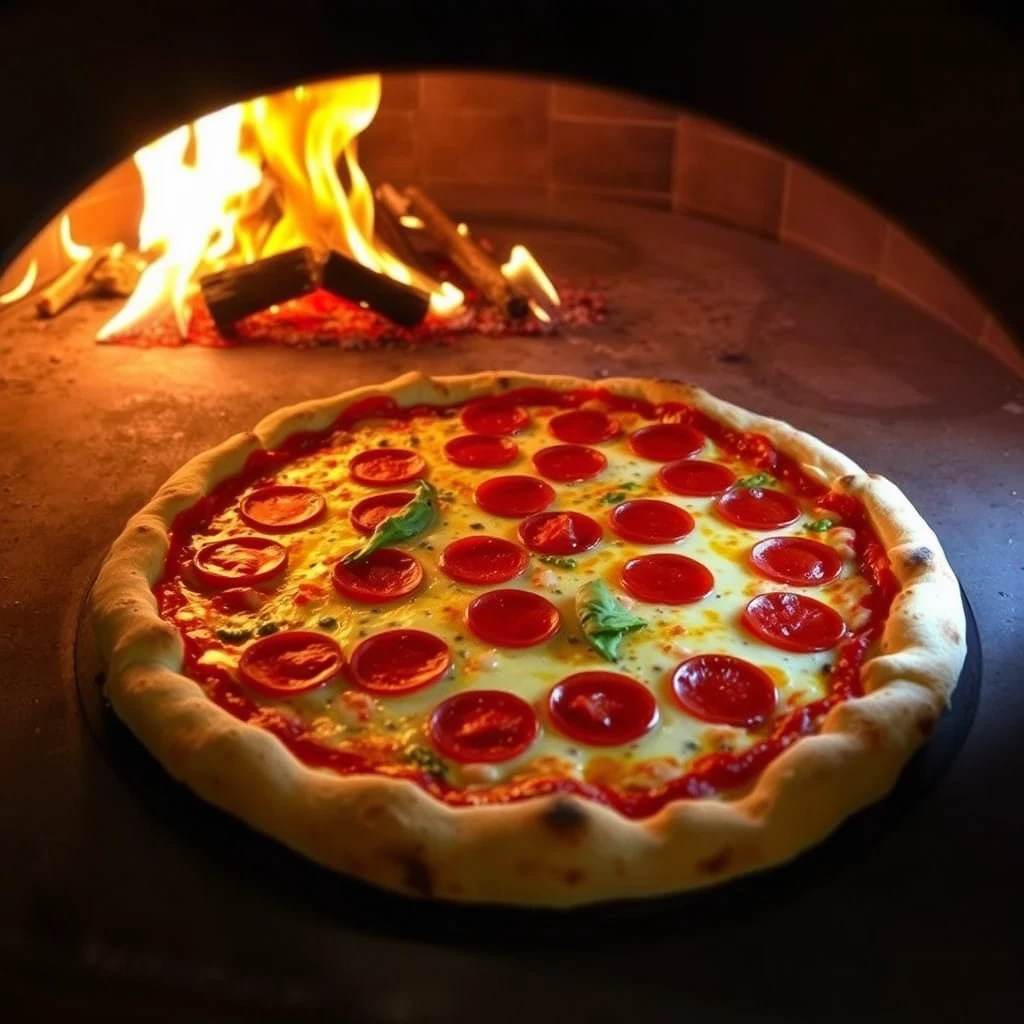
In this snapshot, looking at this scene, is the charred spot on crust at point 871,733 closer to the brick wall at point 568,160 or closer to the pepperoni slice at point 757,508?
the pepperoni slice at point 757,508

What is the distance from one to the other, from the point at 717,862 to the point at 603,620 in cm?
49

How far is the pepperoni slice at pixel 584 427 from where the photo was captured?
8.63 ft

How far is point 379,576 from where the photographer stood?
7.07 ft

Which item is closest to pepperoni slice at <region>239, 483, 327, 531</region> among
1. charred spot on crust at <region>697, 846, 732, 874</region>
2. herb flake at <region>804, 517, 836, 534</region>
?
herb flake at <region>804, 517, 836, 534</region>

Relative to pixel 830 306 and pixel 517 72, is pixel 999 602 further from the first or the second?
pixel 830 306

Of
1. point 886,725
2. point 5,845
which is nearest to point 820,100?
point 886,725

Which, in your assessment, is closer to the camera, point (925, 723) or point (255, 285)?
point (925, 723)

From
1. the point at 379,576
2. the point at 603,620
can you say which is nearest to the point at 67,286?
the point at 379,576

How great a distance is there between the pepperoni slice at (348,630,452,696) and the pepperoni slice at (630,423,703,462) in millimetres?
780

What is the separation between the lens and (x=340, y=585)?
2.11 m

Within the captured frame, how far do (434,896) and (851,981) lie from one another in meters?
0.52

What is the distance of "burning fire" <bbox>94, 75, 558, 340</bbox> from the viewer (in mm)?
3607

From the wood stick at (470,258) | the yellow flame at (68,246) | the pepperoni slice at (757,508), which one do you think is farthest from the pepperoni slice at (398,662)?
the yellow flame at (68,246)

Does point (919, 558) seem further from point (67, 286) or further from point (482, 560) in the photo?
point (67, 286)
